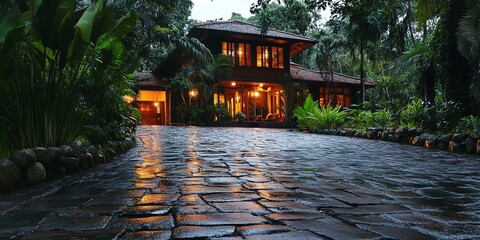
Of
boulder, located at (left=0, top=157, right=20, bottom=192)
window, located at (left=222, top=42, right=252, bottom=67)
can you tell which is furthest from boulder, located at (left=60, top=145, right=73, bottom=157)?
window, located at (left=222, top=42, right=252, bottom=67)

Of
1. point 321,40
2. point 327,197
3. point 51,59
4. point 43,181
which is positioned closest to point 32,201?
point 43,181

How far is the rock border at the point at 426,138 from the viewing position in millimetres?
7013

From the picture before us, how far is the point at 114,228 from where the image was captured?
2.09 meters

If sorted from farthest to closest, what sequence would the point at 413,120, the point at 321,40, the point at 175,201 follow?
1. the point at 321,40
2. the point at 413,120
3. the point at 175,201

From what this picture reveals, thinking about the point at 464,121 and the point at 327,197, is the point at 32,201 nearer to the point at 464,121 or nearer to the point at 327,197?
the point at 327,197

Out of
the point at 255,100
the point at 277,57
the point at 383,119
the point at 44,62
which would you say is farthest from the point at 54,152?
the point at 255,100

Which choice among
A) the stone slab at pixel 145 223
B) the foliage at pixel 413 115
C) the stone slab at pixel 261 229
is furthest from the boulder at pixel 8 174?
the foliage at pixel 413 115

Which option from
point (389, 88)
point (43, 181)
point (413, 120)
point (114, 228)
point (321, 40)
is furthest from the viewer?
point (389, 88)

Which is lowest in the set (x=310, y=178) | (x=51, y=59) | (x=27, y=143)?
(x=310, y=178)

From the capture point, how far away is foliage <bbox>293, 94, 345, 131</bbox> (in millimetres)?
14810

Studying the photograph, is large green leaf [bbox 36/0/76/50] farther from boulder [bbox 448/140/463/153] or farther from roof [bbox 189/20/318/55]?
roof [bbox 189/20/318/55]

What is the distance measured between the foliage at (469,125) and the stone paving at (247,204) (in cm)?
338

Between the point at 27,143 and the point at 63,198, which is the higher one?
the point at 27,143

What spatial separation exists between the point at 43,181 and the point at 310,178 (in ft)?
9.06
